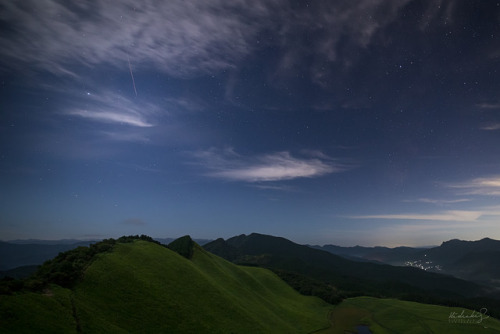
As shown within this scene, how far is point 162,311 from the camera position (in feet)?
160

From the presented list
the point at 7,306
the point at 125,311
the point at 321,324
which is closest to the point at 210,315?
the point at 125,311

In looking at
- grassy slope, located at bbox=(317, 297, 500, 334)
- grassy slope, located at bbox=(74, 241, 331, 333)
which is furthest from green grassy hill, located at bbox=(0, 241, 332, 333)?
grassy slope, located at bbox=(317, 297, 500, 334)

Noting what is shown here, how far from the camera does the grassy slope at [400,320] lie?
7550cm

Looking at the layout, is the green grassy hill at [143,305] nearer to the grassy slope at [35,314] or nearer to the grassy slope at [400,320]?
the grassy slope at [35,314]

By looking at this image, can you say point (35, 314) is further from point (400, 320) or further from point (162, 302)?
point (400, 320)

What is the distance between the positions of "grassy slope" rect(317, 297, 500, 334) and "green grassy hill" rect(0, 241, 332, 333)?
46.2ft

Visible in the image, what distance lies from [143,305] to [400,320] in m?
89.0

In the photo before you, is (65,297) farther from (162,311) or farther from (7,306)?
(162,311)

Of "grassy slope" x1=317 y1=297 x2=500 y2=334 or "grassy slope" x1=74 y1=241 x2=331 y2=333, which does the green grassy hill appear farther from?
"grassy slope" x1=317 y1=297 x2=500 y2=334

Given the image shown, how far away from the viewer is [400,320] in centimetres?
8800

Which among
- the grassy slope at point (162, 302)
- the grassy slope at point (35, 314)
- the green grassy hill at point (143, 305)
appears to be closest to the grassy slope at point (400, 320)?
the grassy slope at point (162, 302)

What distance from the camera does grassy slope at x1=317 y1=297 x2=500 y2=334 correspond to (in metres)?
75.5

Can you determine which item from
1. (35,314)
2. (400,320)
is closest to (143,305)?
(35,314)

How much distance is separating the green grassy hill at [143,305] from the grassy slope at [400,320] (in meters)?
14.1
